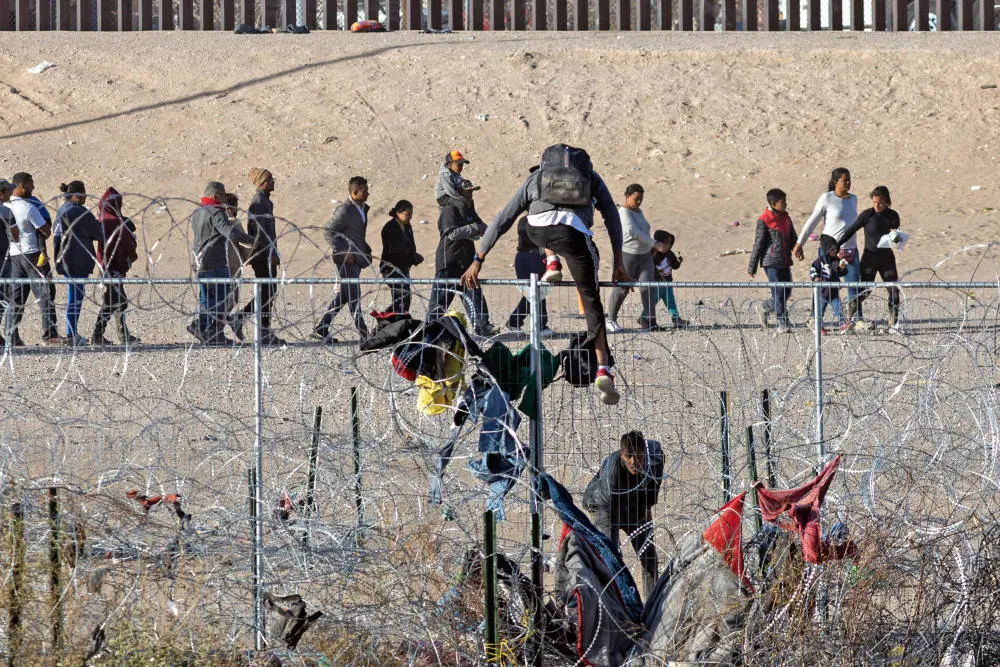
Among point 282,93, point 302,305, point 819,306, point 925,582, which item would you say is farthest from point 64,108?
point 925,582

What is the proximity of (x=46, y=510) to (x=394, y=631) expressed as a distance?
1.48 meters

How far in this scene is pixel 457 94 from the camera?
26000 mm

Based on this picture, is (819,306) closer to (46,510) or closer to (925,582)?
(925,582)

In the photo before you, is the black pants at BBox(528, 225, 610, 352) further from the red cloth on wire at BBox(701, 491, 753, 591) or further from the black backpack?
the red cloth on wire at BBox(701, 491, 753, 591)

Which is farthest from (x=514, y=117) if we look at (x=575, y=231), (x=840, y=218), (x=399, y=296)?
(x=575, y=231)

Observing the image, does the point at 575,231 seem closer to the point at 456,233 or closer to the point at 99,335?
the point at 99,335

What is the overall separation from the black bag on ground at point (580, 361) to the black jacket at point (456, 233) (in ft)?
17.9

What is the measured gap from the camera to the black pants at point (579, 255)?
23.8 feet

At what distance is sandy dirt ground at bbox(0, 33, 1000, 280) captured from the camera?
2236 cm

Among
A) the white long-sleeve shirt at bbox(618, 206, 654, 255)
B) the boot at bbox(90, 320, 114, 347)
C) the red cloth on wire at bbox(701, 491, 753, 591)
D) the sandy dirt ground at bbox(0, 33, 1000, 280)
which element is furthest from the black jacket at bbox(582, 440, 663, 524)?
the sandy dirt ground at bbox(0, 33, 1000, 280)

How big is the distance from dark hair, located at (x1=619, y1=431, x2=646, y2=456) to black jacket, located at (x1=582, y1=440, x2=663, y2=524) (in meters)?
0.03

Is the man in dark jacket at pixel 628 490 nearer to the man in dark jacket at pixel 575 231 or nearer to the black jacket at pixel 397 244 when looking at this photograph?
the man in dark jacket at pixel 575 231

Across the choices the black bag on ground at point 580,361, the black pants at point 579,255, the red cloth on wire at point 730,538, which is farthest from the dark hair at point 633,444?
the red cloth on wire at point 730,538

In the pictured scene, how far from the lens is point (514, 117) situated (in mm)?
25016
